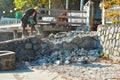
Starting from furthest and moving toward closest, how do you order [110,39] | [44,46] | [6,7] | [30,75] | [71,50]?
1. [6,7]
2. [71,50]
3. [44,46]
4. [110,39]
5. [30,75]

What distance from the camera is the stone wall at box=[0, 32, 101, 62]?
17.0m

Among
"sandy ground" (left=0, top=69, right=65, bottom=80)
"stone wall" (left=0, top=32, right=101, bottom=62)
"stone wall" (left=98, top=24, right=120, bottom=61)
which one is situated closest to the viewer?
"sandy ground" (left=0, top=69, right=65, bottom=80)

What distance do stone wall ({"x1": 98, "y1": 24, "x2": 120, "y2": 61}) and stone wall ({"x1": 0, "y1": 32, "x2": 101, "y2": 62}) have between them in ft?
1.69

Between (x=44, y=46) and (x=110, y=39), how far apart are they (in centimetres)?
297

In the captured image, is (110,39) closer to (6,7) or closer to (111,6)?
(111,6)

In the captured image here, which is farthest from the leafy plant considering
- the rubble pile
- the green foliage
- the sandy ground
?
the green foliage

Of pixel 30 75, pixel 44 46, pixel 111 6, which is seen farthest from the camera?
pixel 44 46

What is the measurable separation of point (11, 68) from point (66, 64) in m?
2.41

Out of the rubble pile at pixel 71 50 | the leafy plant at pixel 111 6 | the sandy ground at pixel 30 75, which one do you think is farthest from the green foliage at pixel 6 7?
the sandy ground at pixel 30 75

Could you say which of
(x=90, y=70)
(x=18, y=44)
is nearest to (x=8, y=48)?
(x=18, y=44)

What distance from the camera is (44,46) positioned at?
17.5m

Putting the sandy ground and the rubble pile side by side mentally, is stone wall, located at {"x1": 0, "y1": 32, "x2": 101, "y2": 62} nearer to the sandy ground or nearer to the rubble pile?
the rubble pile

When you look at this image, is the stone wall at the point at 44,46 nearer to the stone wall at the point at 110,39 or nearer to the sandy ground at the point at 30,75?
the stone wall at the point at 110,39

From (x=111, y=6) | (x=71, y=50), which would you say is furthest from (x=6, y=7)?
(x=111, y=6)
